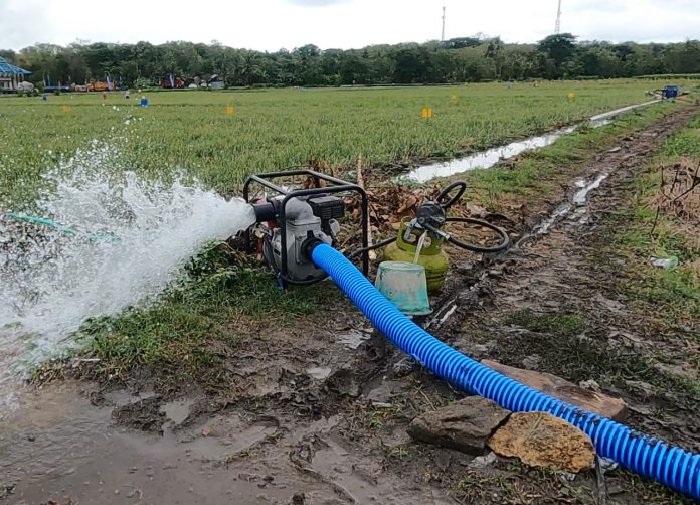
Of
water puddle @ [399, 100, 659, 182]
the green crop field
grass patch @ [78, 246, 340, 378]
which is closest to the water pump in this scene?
grass patch @ [78, 246, 340, 378]

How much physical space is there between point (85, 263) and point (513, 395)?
3172 millimetres

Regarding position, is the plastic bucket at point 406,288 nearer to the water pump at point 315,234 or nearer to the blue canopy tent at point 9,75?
the water pump at point 315,234

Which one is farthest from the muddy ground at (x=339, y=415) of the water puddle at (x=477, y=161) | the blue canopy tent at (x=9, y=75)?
the blue canopy tent at (x=9, y=75)

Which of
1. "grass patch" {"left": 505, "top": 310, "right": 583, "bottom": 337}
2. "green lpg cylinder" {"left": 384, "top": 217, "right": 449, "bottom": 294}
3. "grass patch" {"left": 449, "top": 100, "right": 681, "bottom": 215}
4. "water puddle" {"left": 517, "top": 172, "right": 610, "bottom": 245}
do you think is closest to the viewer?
"grass patch" {"left": 505, "top": 310, "right": 583, "bottom": 337}

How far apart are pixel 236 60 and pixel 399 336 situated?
66340mm

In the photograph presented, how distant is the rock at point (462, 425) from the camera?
2455 millimetres

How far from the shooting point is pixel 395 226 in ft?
19.2

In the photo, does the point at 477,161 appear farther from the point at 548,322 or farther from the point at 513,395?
the point at 513,395

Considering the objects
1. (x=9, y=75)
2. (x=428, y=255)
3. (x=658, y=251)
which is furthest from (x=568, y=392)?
(x=9, y=75)

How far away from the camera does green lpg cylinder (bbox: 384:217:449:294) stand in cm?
412

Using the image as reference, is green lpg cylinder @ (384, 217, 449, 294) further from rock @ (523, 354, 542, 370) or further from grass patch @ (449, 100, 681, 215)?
grass patch @ (449, 100, 681, 215)

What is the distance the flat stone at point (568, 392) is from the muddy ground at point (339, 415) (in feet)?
0.52

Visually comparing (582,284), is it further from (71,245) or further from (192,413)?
(71,245)

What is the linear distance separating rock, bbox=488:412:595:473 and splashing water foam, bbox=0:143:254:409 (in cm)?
231
